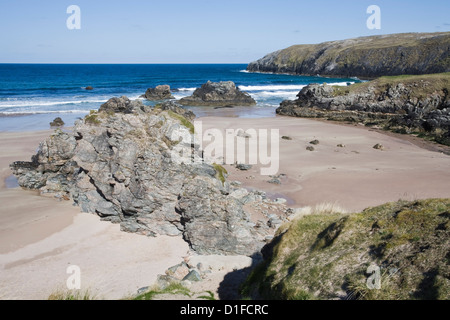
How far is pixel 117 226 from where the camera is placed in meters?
14.0

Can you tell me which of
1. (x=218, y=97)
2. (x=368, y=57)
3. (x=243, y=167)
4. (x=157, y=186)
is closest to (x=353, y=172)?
(x=243, y=167)

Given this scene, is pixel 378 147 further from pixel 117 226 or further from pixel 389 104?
pixel 117 226

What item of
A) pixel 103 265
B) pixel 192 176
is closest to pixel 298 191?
pixel 192 176

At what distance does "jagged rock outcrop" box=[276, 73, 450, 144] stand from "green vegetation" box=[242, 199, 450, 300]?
1119 inches

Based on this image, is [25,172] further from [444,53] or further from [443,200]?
[444,53]

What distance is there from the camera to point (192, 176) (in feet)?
44.5

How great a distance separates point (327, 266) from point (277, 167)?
15.4m

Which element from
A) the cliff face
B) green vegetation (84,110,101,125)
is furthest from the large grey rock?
the cliff face

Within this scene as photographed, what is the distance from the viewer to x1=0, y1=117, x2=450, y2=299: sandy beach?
36.1 ft

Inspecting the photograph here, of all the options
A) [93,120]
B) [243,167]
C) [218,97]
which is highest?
[218,97]

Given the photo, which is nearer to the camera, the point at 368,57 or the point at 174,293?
the point at 174,293

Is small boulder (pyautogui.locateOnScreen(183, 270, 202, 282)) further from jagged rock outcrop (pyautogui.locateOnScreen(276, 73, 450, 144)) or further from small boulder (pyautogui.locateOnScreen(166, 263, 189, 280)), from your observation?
jagged rock outcrop (pyautogui.locateOnScreen(276, 73, 450, 144))

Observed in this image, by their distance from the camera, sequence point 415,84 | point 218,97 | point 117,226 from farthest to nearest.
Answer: point 218,97 → point 415,84 → point 117,226

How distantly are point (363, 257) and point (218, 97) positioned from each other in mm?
53269
